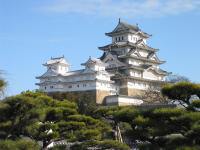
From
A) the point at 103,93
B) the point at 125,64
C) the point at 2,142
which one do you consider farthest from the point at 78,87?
the point at 2,142

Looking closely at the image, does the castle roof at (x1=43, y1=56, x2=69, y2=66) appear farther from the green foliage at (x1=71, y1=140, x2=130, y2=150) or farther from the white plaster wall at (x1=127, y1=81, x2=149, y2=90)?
the green foliage at (x1=71, y1=140, x2=130, y2=150)

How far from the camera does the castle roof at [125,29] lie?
5256cm

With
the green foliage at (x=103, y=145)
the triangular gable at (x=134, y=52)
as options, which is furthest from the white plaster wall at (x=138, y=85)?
the green foliage at (x=103, y=145)

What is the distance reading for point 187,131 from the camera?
10039 millimetres

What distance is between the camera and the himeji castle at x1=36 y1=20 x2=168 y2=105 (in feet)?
147

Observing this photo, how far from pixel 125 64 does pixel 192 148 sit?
130 feet

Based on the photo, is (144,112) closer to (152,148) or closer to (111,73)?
(152,148)

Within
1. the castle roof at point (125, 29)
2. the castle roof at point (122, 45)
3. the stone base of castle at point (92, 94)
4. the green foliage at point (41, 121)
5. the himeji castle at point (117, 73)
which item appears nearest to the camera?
the green foliage at point (41, 121)

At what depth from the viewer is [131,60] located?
50594 mm

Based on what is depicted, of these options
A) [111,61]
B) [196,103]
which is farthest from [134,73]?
[196,103]

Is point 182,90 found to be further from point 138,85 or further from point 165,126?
point 138,85

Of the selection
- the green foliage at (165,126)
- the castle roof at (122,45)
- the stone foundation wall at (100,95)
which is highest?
the castle roof at (122,45)

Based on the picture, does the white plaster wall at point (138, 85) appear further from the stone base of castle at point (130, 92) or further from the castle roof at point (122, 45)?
the castle roof at point (122, 45)

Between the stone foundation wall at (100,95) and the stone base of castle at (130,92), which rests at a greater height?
the stone base of castle at (130,92)
